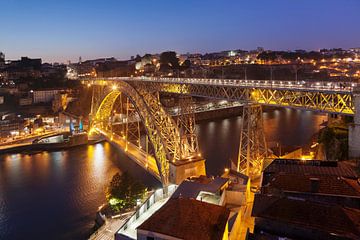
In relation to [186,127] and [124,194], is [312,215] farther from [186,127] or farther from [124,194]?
[124,194]

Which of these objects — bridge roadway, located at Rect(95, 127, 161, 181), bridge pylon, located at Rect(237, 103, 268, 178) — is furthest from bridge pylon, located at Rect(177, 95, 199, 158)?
bridge pylon, located at Rect(237, 103, 268, 178)

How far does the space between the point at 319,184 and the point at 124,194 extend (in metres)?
7.63

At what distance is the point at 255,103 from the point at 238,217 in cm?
367

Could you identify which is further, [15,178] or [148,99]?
[15,178]

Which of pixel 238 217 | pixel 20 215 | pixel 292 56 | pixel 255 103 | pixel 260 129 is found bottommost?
pixel 20 215

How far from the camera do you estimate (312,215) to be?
6.02 m

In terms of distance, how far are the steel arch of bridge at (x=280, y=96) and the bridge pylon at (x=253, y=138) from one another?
36cm

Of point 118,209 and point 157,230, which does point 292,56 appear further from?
point 157,230

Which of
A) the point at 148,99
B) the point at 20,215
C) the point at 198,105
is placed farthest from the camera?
the point at 198,105

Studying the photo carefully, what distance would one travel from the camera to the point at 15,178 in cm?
1856

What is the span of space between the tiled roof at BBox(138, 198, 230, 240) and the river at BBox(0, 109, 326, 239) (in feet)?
20.4

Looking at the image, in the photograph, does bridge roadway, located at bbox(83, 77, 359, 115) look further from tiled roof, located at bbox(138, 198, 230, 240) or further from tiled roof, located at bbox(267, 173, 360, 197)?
tiled roof, located at bbox(138, 198, 230, 240)

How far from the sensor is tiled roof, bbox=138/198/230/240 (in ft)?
20.5

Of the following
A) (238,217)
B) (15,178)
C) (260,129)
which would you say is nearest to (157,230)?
(238,217)
